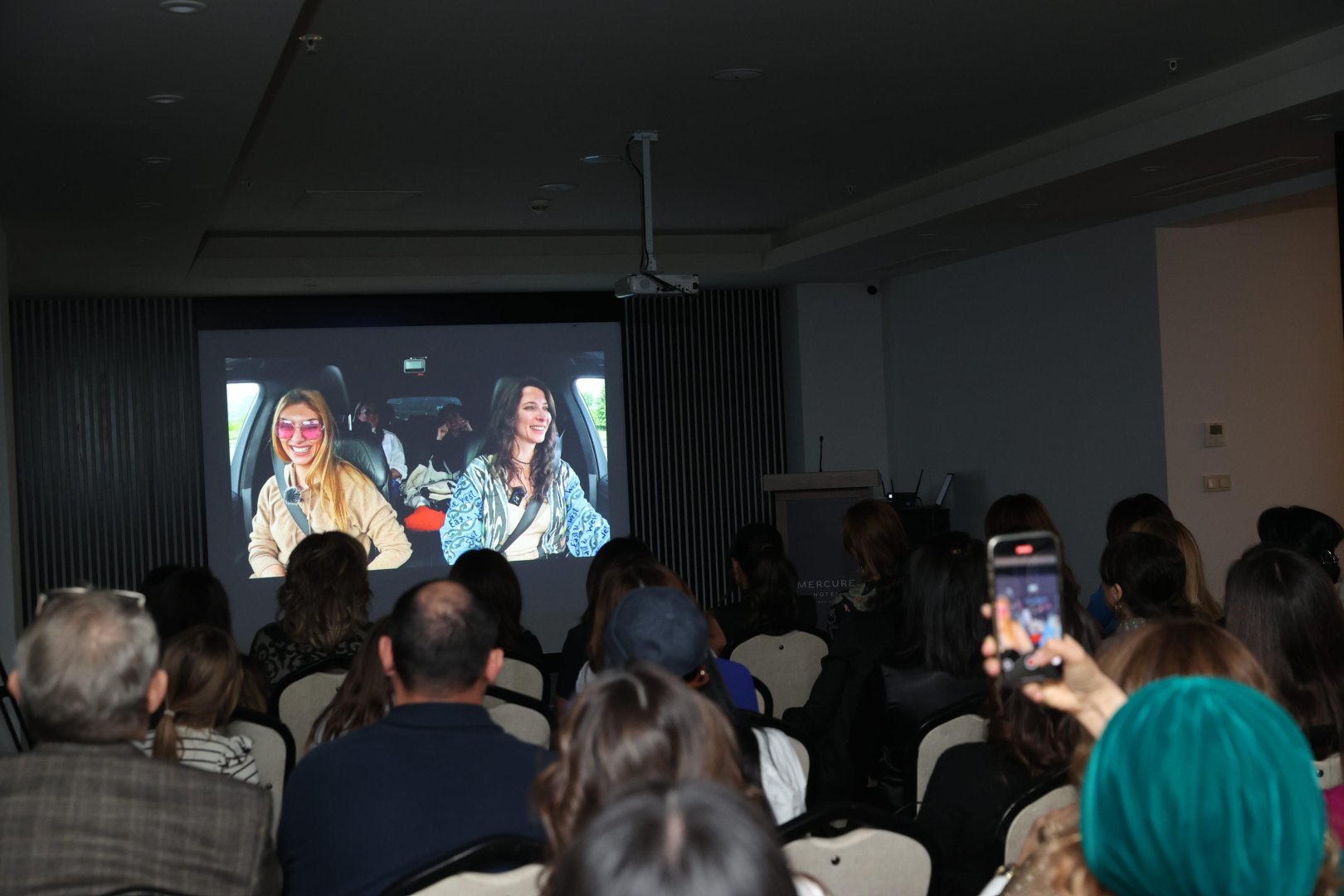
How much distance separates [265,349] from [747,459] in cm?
402

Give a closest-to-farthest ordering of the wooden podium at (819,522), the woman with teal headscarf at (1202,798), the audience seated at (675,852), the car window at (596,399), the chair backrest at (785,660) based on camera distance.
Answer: the audience seated at (675,852) < the woman with teal headscarf at (1202,798) < the chair backrest at (785,660) < the wooden podium at (819,522) < the car window at (596,399)

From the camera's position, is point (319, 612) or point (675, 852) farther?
point (319, 612)

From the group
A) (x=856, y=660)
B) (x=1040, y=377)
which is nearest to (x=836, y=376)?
(x=1040, y=377)

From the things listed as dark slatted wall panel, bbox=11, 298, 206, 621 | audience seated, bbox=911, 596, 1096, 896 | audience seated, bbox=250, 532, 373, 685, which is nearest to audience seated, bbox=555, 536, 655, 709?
audience seated, bbox=250, 532, 373, 685

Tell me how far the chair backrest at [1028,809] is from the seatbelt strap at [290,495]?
8041mm

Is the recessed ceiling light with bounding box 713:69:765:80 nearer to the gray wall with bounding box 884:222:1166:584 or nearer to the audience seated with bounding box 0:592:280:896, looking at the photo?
the gray wall with bounding box 884:222:1166:584

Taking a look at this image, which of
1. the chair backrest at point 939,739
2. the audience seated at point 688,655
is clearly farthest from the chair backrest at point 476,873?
the chair backrest at point 939,739

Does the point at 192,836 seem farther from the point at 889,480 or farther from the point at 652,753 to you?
the point at 889,480

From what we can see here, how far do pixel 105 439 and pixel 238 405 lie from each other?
1023mm

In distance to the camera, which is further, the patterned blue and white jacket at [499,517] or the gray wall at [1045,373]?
the patterned blue and white jacket at [499,517]

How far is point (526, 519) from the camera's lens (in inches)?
398

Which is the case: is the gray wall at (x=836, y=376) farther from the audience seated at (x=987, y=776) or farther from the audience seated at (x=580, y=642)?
the audience seated at (x=987, y=776)

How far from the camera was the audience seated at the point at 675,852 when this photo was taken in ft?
2.66

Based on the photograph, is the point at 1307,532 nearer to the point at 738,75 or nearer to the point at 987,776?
the point at 987,776
